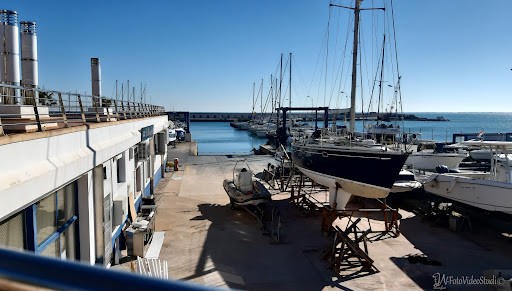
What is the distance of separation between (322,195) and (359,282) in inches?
449

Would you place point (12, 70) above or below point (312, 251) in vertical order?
above

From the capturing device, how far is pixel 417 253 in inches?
518

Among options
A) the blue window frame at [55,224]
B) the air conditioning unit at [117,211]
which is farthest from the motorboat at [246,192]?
the blue window frame at [55,224]

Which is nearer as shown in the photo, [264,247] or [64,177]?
[64,177]

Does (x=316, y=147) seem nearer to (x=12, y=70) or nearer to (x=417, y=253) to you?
(x=417, y=253)

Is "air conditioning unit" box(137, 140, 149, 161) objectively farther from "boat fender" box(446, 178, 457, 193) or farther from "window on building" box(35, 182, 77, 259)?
"boat fender" box(446, 178, 457, 193)

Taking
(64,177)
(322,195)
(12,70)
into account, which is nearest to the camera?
(64,177)

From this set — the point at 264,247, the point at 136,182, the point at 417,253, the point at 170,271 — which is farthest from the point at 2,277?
the point at 136,182

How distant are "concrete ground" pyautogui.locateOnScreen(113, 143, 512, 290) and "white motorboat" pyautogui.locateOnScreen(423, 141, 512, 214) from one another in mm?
1166

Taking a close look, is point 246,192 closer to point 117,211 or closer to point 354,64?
point 117,211

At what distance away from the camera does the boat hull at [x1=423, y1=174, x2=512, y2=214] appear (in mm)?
14852

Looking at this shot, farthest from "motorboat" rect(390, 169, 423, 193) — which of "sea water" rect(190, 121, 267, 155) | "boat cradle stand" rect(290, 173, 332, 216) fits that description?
"sea water" rect(190, 121, 267, 155)

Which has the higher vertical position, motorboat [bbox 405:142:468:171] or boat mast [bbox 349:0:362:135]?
boat mast [bbox 349:0:362:135]

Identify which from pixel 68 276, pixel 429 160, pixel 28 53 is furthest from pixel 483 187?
pixel 68 276
